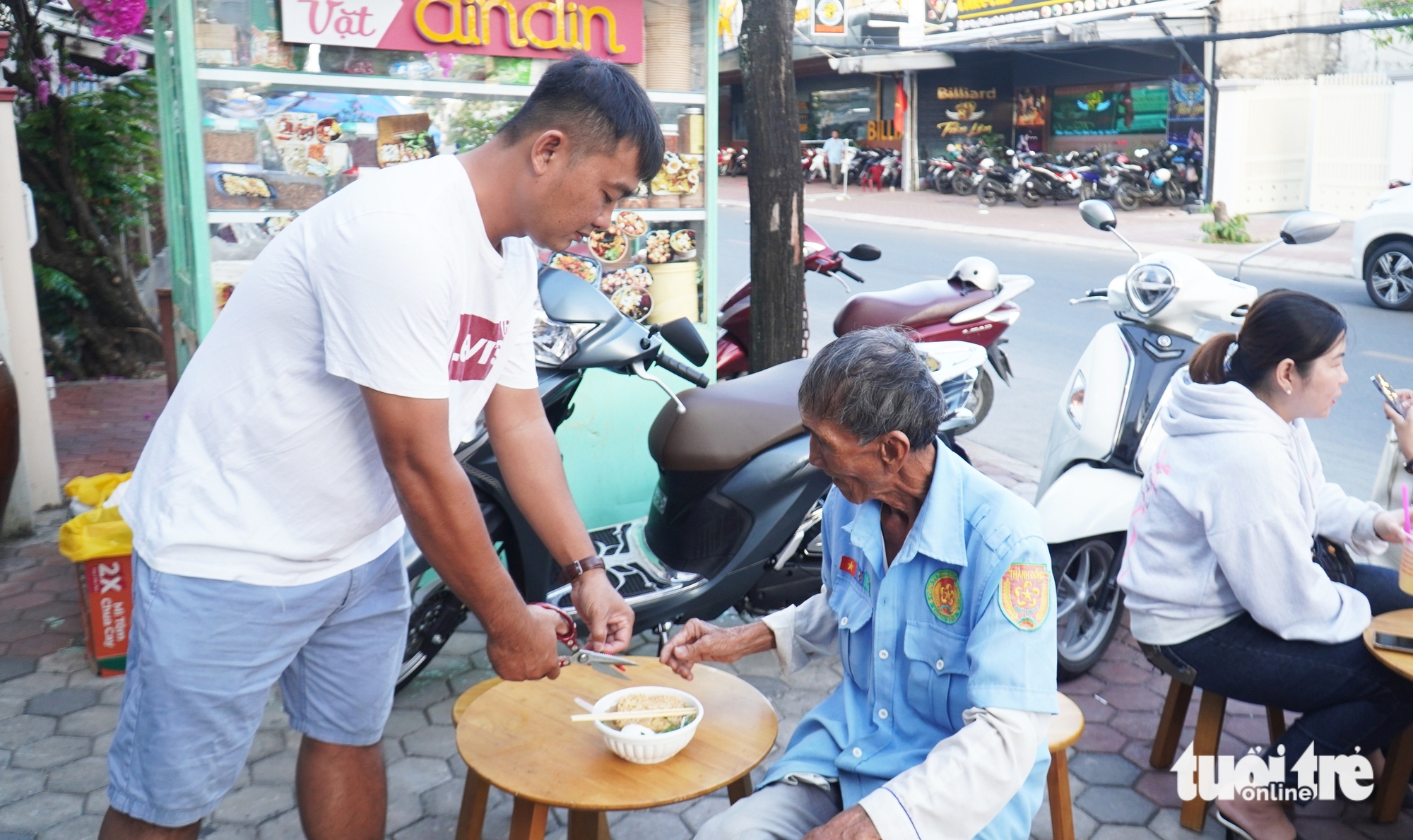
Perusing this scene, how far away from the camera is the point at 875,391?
1.85 meters

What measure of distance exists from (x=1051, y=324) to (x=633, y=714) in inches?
329

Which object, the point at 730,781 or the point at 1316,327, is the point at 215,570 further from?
the point at 1316,327

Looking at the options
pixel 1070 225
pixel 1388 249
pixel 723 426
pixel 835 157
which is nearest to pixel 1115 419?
pixel 723 426

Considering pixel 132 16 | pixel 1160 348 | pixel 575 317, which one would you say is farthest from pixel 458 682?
pixel 132 16

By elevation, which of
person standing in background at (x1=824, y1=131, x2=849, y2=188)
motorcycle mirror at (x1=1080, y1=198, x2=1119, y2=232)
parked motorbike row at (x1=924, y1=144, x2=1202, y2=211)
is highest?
person standing in background at (x1=824, y1=131, x2=849, y2=188)

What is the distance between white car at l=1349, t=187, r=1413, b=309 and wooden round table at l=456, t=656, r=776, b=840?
9.70 m

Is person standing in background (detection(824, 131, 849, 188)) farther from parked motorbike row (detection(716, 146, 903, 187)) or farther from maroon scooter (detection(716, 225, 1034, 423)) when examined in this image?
maroon scooter (detection(716, 225, 1034, 423))

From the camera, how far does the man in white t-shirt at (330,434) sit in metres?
1.77

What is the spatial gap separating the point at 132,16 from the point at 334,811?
18.4 feet

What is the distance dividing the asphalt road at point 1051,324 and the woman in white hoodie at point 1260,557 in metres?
3.32

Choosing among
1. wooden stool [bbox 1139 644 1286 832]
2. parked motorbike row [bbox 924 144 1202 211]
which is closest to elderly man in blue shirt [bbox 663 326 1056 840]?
wooden stool [bbox 1139 644 1286 832]

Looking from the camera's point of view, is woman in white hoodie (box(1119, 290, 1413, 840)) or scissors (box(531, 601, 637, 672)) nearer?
scissors (box(531, 601, 637, 672))

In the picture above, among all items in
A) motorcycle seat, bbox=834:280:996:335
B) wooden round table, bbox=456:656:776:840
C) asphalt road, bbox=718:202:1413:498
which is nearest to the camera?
wooden round table, bbox=456:656:776:840

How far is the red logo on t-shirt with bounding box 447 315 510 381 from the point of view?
2.01 meters
